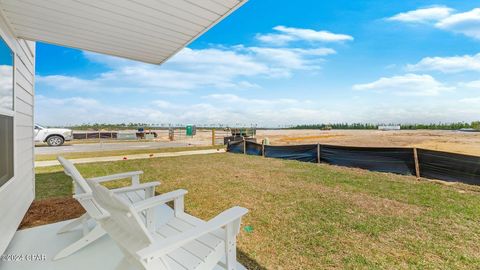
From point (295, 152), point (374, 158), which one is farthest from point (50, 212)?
point (374, 158)

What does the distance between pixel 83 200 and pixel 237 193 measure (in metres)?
3.20

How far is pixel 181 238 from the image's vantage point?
141 centimetres

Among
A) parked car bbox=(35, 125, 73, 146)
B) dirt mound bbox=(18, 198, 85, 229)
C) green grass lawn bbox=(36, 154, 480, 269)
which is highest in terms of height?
parked car bbox=(35, 125, 73, 146)

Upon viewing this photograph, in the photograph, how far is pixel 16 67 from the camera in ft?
10.5

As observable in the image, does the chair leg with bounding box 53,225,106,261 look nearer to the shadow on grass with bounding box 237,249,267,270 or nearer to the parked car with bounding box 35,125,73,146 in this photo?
the shadow on grass with bounding box 237,249,267,270

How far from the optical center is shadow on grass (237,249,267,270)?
2308mm

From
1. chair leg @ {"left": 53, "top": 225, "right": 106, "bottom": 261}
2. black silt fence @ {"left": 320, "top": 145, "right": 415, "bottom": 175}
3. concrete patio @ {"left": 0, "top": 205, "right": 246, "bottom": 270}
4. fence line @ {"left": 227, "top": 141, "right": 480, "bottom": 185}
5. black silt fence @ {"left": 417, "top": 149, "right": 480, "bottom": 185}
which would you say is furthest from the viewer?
black silt fence @ {"left": 320, "top": 145, "right": 415, "bottom": 175}

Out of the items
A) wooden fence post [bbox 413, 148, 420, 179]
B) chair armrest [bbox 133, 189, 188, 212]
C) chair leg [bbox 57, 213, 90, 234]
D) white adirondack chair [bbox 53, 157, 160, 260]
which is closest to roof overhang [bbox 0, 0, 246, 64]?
white adirondack chair [bbox 53, 157, 160, 260]

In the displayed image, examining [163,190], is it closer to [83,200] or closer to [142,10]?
[83,200]

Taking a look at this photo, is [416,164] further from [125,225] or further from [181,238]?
[125,225]

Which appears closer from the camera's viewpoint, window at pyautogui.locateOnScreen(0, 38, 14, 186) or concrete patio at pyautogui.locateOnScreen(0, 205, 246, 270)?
concrete patio at pyautogui.locateOnScreen(0, 205, 246, 270)

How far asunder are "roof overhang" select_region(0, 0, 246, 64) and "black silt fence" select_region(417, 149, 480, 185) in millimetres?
6703

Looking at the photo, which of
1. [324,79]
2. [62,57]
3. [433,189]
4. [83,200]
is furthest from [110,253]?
[324,79]

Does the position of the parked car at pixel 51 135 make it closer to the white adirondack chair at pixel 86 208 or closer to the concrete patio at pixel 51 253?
the concrete patio at pixel 51 253
